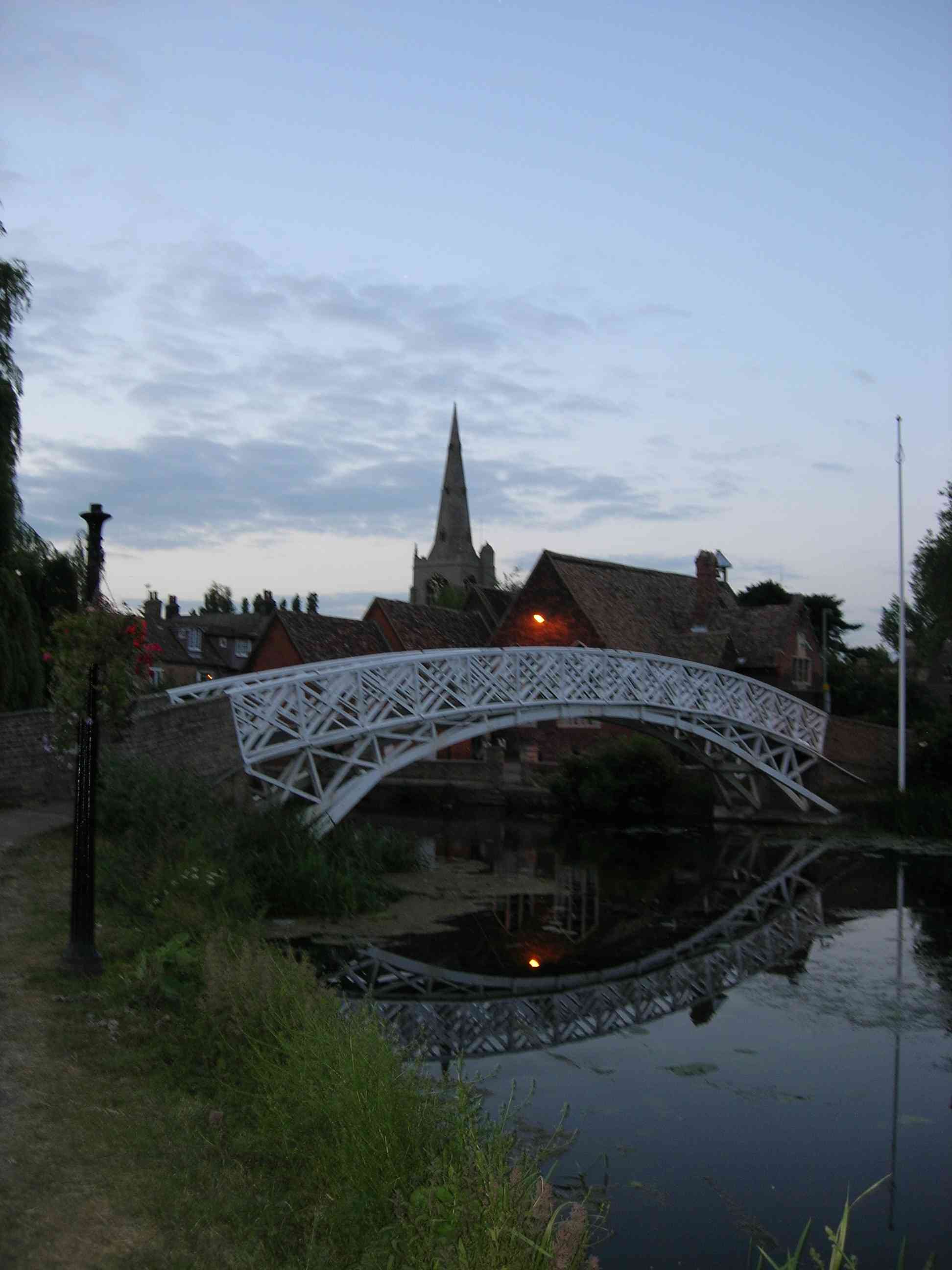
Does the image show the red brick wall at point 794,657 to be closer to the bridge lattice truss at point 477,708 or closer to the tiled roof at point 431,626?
the bridge lattice truss at point 477,708

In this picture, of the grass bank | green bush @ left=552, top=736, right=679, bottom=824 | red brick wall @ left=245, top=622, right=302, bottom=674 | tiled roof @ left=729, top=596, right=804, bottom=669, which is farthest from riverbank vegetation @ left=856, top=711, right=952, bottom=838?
the grass bank

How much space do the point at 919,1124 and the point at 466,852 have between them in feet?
59.8

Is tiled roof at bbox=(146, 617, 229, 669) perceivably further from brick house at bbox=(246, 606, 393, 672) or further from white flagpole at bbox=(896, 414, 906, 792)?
white flagpole at bbox=(896, 414, 906, 792)

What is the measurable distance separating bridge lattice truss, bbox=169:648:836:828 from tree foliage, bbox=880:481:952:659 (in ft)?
17.4

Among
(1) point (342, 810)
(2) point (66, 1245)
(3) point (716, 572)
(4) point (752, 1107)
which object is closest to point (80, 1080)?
(2) point (66, 1245)

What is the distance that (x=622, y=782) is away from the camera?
34.6 m

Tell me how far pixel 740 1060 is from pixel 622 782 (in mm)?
22875

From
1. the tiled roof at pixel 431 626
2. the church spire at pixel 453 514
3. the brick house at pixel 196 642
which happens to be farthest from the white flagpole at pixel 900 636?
the church spire at pixel 453 514

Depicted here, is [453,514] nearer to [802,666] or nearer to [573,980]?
[802,666]

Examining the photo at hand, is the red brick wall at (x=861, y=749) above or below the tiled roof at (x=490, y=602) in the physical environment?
below

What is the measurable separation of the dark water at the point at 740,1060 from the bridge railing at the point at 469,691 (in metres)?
3.97

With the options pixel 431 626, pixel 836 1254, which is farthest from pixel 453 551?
pixel 836 1254

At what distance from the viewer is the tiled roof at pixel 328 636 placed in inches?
1733

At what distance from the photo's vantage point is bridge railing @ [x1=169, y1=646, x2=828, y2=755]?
20500mm
